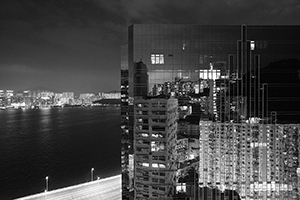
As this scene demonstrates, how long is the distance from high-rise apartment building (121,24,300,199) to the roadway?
12493 mm

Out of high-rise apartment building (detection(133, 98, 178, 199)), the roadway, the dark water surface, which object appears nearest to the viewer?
high-rise apartment building (detection(133, 98, 178, 199))

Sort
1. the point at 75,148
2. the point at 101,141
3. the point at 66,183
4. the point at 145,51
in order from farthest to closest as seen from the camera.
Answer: the point at 101,141 < the point at 75,148 < the point at 66,183 < the point at 145,51

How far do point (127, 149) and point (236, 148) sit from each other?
17.1 ft

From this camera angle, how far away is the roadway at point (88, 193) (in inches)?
773

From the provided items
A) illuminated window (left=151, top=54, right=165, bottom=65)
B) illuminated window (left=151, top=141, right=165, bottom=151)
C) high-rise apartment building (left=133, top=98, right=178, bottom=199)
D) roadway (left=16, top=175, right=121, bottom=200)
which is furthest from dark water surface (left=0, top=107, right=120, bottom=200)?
illuminated window (left=151, top=54, right=165, bottom=65)

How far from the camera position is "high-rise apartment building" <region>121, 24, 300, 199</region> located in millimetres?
10156

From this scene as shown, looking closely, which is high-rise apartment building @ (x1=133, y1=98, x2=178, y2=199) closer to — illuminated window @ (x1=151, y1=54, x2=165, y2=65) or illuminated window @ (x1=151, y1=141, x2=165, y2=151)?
illuminated window @ (x1=151, y1=141, x2=165, y2=151)

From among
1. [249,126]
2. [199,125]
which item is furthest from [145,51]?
[249,126]

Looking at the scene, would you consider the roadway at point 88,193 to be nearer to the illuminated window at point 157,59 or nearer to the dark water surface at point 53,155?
the dark water surface at point 53,155

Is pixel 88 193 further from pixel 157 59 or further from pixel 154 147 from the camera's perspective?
pixel 157 59

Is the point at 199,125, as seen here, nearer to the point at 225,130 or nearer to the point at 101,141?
the point at 225,130

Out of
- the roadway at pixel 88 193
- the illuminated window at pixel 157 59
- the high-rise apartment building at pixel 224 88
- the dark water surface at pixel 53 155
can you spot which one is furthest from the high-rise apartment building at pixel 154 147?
the dark water surface at pixel 53 155

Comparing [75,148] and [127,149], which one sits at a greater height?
[127,149]

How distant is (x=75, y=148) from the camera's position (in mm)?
43500
